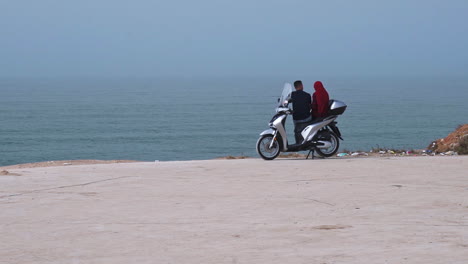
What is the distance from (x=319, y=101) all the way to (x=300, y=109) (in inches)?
16.0

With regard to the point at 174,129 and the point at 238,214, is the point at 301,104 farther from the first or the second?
the point at 174,129

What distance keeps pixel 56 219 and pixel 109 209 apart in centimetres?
80

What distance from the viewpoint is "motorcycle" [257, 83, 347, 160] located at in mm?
14289

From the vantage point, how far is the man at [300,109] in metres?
14.4

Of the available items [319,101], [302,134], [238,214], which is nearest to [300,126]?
[302,134]

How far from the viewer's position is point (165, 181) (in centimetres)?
1131

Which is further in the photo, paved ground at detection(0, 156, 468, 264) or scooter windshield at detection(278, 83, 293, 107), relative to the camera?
scooter windshield at detection(278, 83, 293, 107)

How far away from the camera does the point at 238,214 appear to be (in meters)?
8.37

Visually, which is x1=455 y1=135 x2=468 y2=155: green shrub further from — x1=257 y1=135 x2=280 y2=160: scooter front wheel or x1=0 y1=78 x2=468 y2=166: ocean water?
x1=0 y1=78 x2=468 y2=166: ocean water

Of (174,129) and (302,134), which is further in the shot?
(174,129)

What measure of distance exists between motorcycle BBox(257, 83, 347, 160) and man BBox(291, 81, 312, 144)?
0.11 m

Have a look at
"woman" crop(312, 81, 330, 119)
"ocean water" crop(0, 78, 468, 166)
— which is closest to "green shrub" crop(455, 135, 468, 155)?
"woman" crop(312, 81, 330, 119)

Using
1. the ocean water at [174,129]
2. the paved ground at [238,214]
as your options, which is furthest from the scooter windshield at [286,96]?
the ocean water at [174,129]

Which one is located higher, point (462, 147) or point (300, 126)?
point (300, 126)
